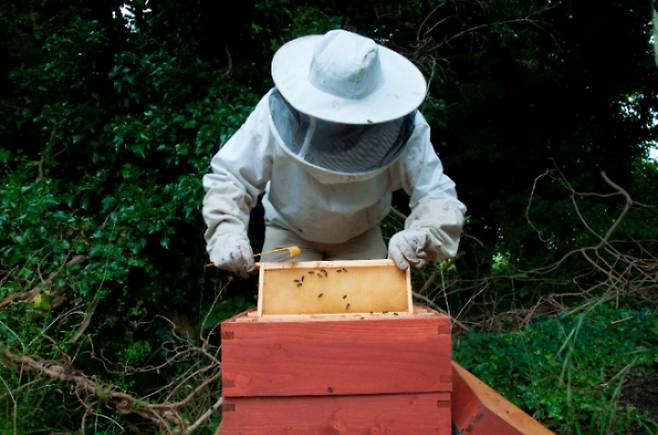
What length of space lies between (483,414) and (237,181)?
1218mm

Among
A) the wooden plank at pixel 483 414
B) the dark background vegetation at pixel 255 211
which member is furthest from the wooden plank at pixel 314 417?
the dark background vegetation at pixel 255 211

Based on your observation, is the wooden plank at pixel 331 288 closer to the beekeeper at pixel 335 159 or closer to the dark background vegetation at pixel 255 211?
the beekeeper at pixel 335 159

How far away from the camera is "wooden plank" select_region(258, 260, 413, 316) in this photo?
2.28m

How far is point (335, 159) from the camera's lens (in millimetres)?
2529

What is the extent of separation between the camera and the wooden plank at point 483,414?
2135mm

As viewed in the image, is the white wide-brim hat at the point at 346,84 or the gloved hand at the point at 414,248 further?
the white wide-brim hat at the point at 346,84

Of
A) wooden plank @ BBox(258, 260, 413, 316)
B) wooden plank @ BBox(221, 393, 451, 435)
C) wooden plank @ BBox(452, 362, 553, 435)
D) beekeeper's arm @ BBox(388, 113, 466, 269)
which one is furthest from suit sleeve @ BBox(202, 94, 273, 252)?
wooden plank @ BBox(452, 362, 553, 435)

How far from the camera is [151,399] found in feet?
14.4

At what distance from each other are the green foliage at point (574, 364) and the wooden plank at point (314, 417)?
137cm

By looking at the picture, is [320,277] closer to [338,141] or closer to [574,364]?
[338,141]

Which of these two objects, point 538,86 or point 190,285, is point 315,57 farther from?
point 538,86

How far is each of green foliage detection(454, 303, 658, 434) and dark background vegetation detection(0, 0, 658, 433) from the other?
0.05 feet

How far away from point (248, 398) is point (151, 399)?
259cm

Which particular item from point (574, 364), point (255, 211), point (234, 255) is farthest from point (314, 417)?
point (255, 211)
